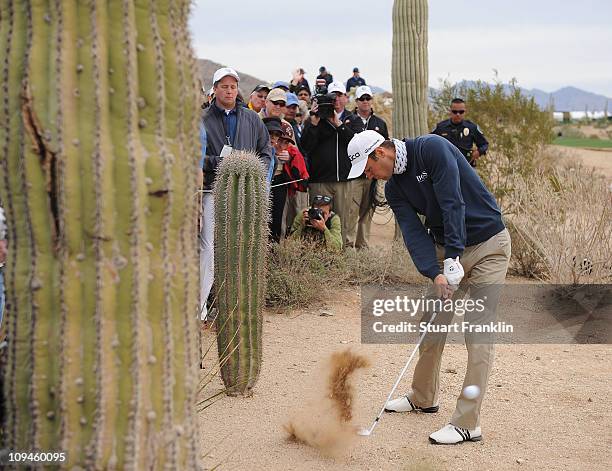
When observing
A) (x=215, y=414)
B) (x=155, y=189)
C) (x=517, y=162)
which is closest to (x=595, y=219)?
(x=215, y=414)

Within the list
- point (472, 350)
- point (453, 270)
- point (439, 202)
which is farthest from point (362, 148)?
point (472, 350)

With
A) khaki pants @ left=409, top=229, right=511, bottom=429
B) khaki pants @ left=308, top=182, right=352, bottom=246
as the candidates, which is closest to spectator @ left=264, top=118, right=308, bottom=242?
khaki pants @ left=308, top=182, right=352, bottom=246

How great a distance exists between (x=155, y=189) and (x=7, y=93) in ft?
1.91

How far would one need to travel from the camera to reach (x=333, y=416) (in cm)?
600

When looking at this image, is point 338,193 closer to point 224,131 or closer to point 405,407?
point 224,131

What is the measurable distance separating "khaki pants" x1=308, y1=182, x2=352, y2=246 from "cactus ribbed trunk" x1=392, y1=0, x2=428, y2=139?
→ 1.13 meters

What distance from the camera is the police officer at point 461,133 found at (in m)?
12.7

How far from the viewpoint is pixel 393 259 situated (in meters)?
10.7

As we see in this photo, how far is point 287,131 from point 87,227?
294 inches

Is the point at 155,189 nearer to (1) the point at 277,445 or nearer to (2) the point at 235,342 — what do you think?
(1) the point at 277,445

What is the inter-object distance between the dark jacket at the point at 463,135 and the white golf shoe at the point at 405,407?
668 cm

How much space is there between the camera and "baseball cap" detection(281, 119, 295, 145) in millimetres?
10319

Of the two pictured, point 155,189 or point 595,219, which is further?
point 595,219

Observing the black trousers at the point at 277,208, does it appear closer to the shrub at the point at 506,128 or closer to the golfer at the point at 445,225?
the golfer at the point at 445,225
